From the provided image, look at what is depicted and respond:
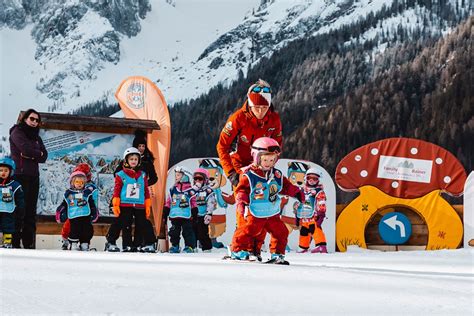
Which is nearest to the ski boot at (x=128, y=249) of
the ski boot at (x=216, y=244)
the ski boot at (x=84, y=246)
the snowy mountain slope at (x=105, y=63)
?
the ski boot at (x=84, y=246)

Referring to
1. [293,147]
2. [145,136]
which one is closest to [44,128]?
[145,136]

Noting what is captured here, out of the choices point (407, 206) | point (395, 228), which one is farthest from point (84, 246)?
point (407, 206)

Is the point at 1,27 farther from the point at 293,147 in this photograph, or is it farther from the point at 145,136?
the point at 145,136

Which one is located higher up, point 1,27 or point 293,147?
point 1,27

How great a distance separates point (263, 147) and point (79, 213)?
120 inches

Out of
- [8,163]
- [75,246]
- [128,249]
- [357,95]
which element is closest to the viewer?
[8,163]

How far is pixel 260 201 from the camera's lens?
17.5ft

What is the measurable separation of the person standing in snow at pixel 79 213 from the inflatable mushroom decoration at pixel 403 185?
375cm

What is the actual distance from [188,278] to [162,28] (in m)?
38.6

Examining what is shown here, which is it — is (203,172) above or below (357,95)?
below

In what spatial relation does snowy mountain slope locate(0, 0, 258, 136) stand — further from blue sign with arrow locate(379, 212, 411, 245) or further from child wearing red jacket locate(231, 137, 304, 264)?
child wearing red jacket locate(231, 137, 304, 264)

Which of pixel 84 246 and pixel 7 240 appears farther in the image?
pixel 84 246

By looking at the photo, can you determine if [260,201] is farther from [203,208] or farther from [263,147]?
[203,208]

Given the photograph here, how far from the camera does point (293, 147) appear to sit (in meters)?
25.2
